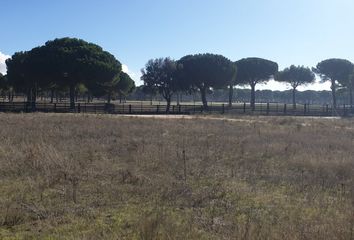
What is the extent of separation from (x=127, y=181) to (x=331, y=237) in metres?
5.61

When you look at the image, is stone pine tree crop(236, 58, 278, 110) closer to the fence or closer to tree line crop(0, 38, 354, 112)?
tree line crop(0, 38, 354, 112)

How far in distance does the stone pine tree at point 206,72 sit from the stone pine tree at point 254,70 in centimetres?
1258

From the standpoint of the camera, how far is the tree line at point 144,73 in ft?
231

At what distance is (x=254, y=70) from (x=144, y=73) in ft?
92.7

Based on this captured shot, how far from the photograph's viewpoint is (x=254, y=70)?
102812 millimetres

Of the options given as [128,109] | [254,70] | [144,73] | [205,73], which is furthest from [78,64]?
[254,70]

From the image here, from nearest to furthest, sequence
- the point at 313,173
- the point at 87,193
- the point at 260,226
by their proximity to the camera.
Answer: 1. the point at 260,226
2. the point at 87,193
3. the point at 313,173

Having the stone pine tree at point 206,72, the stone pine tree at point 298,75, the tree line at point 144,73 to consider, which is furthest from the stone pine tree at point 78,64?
the stone pine tree at point 298,75

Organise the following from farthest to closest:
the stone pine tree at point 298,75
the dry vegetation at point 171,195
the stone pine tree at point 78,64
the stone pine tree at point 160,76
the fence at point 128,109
Result: 1. the stone pine tree at point 298,75
2. the stone pine tree at point 160,76
3. the stone pine tree at point 78,64
4. the fence at point 128,109
5. the dry vegetation at point 171,195

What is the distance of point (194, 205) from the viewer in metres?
9.12

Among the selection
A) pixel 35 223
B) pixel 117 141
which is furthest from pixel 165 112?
pixel 35 223

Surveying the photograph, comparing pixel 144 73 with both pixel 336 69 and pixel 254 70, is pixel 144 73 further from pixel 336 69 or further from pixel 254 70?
pixel 336 69

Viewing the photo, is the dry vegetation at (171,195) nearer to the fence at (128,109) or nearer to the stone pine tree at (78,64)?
the fence at (128,109)

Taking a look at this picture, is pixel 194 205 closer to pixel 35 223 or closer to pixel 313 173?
pixel 35 223
